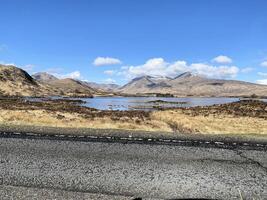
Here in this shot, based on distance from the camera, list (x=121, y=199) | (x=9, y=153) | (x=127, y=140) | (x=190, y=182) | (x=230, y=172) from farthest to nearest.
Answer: (x=127, y=140), (x=9, y=153), (x=230, y=172), (x=190, y=182), (x=121, y=199)

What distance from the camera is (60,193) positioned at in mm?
8930

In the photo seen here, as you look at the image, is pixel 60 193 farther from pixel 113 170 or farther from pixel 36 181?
pixel 113 170

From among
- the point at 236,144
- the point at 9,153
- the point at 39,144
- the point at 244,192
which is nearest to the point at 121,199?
the point at 244,192

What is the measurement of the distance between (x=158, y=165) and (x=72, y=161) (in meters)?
2.63

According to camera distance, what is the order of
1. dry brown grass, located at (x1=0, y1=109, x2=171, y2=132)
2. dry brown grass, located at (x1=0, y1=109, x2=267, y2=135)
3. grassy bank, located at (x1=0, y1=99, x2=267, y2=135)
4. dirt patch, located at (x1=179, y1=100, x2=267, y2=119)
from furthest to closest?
dirt patch, located at (x1=179, y1=100, x2=267, y2=119) → grassy bank, located at (x1=0, y1=99, x2=267, y2=135) → dry brown grass, located at (x1=0, y1=109, x2=267, y2=135) → dry brown grass, located at (x1=0, y1=109, x2=171, y2=132)

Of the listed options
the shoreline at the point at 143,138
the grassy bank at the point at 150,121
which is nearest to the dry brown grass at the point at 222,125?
the grassy bank at the point at 150,121

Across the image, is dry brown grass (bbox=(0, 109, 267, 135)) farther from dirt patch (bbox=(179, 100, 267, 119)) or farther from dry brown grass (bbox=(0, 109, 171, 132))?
dirt patch (bbox=(179, 100, 267, 119))

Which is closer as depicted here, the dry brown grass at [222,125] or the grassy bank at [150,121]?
the grassy bank at [150,121]

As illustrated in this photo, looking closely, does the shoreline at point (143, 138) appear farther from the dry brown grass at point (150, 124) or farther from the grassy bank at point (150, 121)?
the dry brown grass at point (150, 124)

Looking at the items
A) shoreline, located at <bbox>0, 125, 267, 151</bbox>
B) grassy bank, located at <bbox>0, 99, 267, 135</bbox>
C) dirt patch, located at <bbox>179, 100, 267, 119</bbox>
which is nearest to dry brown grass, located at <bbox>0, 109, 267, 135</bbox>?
grassy bank, located at <bbox>0, 99, 267, 135</bbox>

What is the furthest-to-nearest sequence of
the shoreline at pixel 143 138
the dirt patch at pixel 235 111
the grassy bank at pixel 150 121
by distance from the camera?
the dirt patch at pixel 235 111 < the grassy bank at pixel 150 121 < the shoreline at pixel 143 138

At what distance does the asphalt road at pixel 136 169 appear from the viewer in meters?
9.28

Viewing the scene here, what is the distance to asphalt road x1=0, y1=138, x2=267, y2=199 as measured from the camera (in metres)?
9.28

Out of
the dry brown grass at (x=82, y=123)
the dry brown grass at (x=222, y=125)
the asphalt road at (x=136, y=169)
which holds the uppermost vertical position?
the asphalt road at (x=136, y=169)
